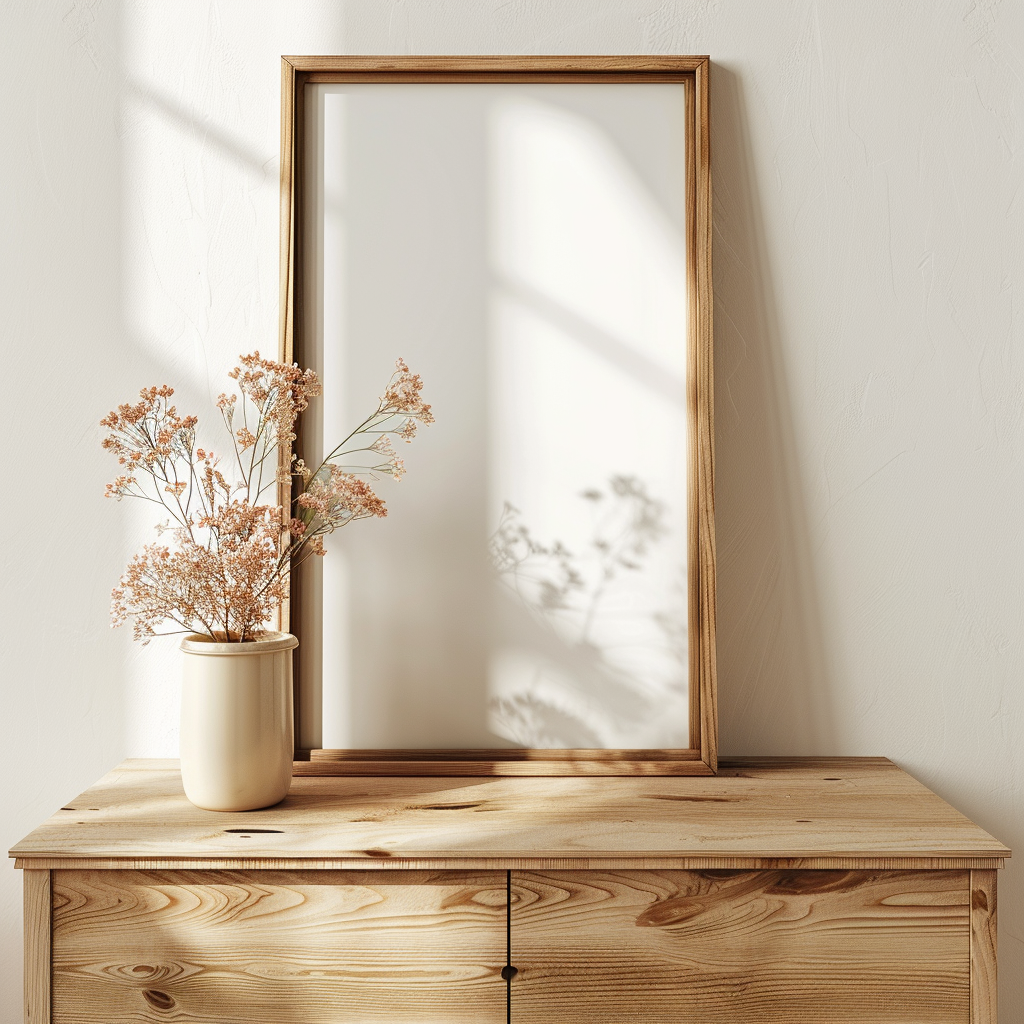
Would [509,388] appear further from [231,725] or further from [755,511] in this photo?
[231,725]

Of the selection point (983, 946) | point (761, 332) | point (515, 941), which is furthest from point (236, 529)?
point (983, 946)

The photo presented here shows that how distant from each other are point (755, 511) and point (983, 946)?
63 centimetres

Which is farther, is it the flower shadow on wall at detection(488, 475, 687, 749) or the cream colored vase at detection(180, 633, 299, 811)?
the flower shadow on wall at detection(488, 475, 687, 749)

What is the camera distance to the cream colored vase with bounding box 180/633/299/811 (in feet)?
3.49

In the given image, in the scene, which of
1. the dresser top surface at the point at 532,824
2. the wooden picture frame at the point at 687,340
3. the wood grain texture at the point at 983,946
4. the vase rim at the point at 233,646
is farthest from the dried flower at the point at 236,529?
the wood grain texture at the point at 983,946

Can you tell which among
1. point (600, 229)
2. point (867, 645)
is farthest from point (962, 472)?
point (600, 229)

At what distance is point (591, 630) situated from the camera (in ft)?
4.20

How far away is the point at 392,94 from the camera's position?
1282mm

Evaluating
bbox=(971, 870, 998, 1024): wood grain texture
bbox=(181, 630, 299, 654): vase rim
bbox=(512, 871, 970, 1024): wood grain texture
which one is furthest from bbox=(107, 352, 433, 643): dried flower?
bbox=(971, 870, 998, 1024): wood grain texture

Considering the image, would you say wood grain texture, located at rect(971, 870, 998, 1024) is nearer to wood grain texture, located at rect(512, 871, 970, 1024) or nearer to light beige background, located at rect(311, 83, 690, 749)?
wood grain texture, located at rect(512, 871, 970, 1024)

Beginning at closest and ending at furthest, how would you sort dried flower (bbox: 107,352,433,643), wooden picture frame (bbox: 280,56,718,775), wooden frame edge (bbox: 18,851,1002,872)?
wooden frame edge (bbox: 18,851,1002,872) < dried flower (bbox: 107,352,433,643) < wooden picture frame (bbox: 280,56,718,775)

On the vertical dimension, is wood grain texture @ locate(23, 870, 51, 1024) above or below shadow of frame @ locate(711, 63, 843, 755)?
below

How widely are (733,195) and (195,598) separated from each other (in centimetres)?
98

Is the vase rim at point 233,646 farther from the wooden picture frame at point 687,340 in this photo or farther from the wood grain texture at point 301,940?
the wood grain texture at point 301,940
